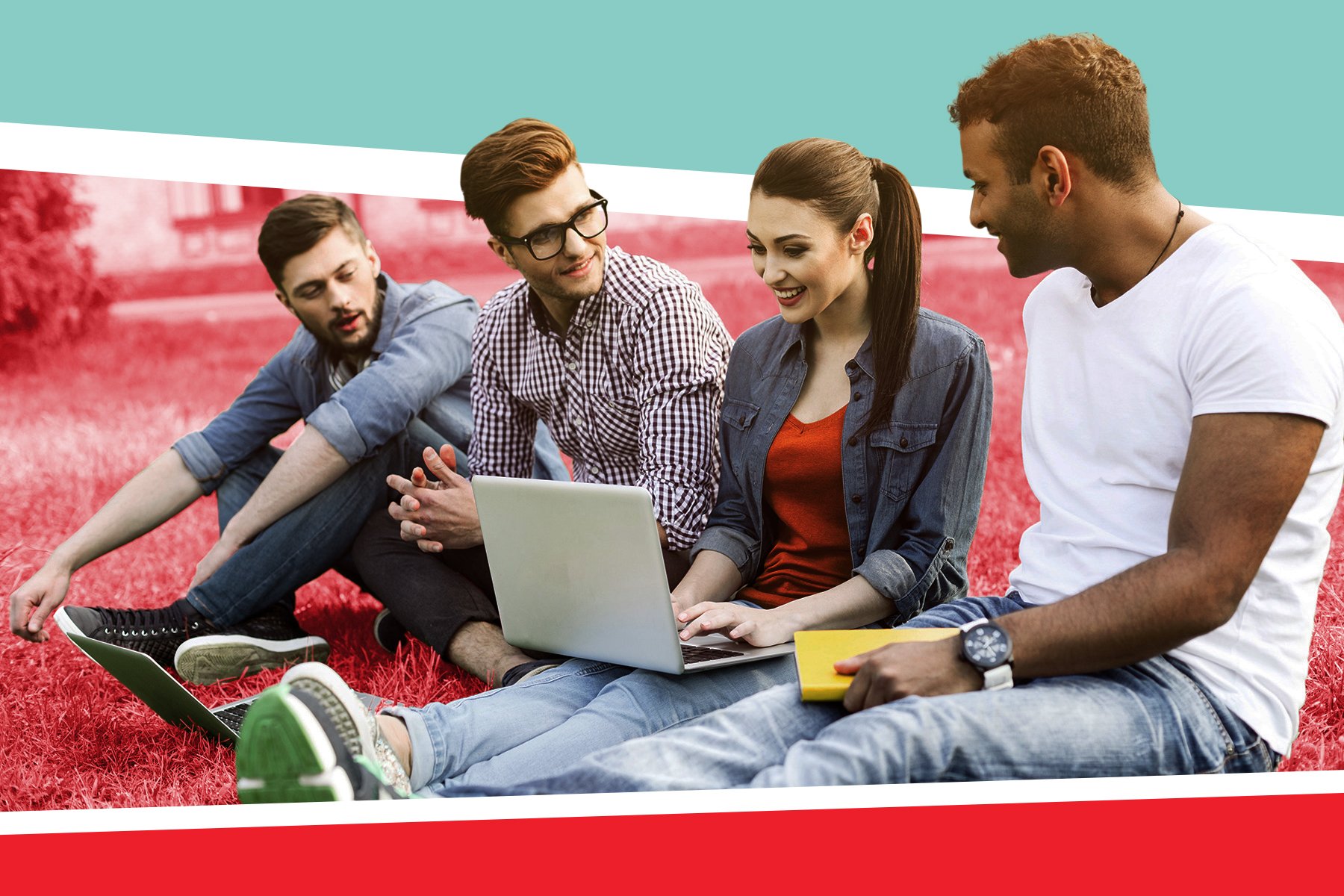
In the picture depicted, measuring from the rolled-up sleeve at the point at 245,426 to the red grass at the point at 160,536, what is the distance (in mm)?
705

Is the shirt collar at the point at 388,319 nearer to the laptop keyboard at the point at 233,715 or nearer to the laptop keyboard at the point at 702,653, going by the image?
the laptop keyboard at the point at 233,715

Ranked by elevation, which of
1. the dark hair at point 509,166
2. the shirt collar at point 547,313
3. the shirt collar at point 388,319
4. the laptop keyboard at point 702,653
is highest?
the dark hair at point 509,166

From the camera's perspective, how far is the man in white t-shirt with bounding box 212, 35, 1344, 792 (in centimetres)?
225

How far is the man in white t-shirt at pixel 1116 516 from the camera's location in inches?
88.4

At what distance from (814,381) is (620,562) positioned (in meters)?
0.87

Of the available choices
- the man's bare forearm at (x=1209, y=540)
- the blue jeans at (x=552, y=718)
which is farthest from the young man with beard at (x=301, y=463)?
the man's bare forearm at (x=1209, y=540)

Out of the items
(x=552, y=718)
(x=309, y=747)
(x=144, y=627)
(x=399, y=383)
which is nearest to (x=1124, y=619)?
(x=552, y=718)

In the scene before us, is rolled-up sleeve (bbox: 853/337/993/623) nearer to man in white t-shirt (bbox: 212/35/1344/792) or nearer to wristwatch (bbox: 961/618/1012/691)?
man in white t-shirt (bbox: 212/35/1344/792)

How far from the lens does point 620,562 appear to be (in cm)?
287

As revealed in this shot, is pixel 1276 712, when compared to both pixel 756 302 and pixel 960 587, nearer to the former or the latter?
pixel 960 587

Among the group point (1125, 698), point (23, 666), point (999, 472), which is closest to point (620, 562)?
point (1125, 698)

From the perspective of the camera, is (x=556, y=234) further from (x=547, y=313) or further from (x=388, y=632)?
(x=388, y=632)

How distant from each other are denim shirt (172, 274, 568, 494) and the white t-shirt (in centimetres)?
215

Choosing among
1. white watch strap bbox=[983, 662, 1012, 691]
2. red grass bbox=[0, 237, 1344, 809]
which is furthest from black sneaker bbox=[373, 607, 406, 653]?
white watch strap bbox=[983, 662, 1012, 691]
